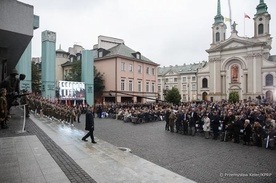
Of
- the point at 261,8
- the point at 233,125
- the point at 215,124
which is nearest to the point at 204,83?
the point at 261,8

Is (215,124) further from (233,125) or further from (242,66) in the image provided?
(242,66)

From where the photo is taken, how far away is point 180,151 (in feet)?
32.2

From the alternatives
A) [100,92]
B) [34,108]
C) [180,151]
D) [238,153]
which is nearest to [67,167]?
[180,151]

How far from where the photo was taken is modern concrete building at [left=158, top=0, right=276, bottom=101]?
181ft

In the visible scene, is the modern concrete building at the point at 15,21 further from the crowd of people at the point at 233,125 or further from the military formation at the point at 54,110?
the military formation at the point at 54,110

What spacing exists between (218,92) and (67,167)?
62.4 m

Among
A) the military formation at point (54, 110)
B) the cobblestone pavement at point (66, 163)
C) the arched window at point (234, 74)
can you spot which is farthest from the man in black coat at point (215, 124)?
the arched window at point (234, 74)

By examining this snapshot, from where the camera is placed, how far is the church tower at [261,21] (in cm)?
6059

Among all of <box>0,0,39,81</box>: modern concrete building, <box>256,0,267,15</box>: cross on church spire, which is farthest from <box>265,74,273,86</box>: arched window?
<box>0,0,39,81</box>: modern concrete building

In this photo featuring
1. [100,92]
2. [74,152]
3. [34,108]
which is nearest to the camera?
[74,152]

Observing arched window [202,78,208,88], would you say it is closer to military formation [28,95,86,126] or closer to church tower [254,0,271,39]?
church tower [254,0,271,39]

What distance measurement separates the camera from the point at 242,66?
59531 mm

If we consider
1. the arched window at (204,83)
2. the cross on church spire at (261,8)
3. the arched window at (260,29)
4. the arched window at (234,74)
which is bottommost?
the arched window at (204,83)

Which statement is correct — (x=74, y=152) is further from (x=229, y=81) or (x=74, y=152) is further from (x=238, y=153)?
(x=229, y=81)
